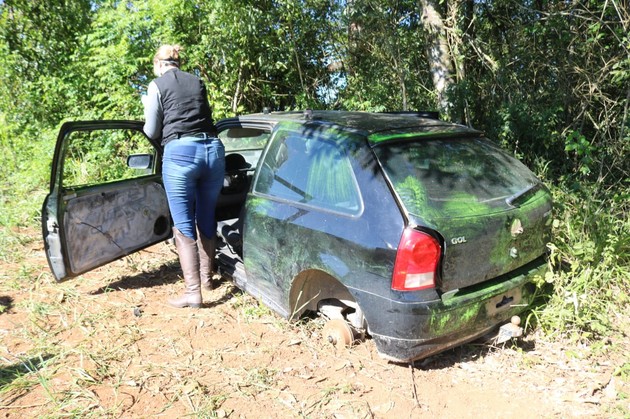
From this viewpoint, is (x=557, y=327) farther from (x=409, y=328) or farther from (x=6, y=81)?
(x=6, y=81)

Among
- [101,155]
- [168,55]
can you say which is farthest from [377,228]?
[101,155]

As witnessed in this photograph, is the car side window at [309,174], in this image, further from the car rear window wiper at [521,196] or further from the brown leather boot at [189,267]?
the car rear window wiper at [521,196]

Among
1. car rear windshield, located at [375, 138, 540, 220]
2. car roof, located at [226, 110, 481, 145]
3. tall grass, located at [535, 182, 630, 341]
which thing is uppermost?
car roof, located at [226, 110, 481, 145]

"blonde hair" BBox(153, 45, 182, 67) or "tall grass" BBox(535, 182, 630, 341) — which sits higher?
"blonde hair" BBox(153, 45, 182, 67)

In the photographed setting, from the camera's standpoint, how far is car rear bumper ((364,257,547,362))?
254 cm

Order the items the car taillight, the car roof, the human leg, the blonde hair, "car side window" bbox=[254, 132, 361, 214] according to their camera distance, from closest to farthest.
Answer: the car taillight
"car side window" bbox=[254, 132, 361, 214]
the car roof
the human leg
the blonde hair

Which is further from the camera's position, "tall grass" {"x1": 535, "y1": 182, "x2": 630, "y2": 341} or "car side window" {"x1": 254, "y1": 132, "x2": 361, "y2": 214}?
"tall grass" {"x1": 535, "y1": 182, "x2": 630, "y2": 341}

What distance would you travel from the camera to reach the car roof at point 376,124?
117 inches

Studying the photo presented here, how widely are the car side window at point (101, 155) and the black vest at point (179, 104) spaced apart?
3.65 metres

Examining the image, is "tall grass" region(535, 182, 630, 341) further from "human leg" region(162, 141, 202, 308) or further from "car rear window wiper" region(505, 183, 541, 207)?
"human leg" region(162, 141, 202, 308)

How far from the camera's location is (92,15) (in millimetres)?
9523

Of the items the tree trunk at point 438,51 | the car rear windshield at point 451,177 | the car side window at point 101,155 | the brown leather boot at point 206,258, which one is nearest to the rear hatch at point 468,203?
the car rear windshield at point 451,177

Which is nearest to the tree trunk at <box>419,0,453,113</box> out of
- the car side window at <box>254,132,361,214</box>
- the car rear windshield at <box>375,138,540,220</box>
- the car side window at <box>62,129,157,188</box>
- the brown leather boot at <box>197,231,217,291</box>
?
the car rear windshield at <box>375,138,540,220</box>

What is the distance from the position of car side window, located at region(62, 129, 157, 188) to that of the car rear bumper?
549cm
